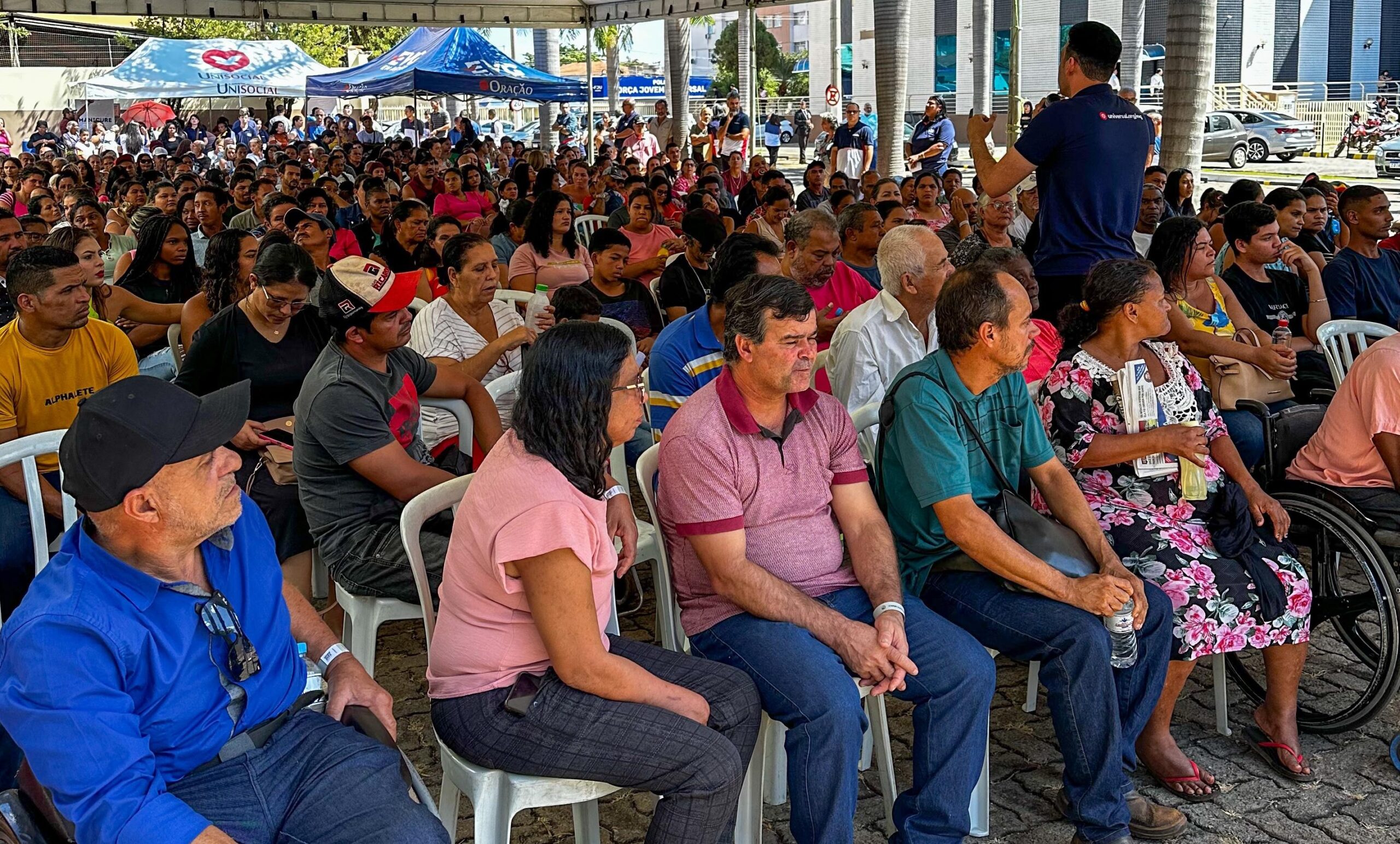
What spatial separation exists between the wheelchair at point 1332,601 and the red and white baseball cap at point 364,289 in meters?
2.64

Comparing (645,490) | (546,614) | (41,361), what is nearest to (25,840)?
(546,614)

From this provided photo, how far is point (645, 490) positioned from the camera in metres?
3.21

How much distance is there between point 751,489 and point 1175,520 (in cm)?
142

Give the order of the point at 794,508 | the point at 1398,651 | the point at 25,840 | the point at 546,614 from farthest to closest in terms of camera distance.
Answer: the point at 1398,651 → the point at 794,508 → the point at 546,614 → the point at 25,840

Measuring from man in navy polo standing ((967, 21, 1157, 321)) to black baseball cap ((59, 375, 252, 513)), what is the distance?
337 cm

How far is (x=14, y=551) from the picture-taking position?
3.22m

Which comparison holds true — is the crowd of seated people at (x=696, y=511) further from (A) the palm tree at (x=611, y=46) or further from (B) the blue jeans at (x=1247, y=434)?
(A) the palm tree at (x=611, y=46)

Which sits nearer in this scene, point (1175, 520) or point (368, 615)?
point (368, 615)

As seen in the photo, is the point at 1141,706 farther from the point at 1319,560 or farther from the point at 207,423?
the point at 207,423

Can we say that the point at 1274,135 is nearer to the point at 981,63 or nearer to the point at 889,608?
the point at 981,63

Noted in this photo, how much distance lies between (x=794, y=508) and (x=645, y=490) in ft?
1.32

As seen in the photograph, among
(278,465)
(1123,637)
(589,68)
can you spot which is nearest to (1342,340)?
(1123,637)

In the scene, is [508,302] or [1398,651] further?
[508,302]

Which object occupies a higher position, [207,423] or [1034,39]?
[1034,39]
